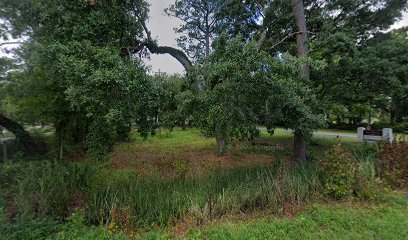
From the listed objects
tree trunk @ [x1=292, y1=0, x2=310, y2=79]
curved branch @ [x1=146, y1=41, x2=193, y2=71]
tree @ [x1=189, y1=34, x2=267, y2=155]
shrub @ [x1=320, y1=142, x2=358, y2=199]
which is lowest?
shrub @ [x1=320, y1=142, x2=358, y2=199]

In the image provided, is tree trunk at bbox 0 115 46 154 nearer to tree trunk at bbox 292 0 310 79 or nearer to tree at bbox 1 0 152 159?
tree at bbox 1 0 152 159

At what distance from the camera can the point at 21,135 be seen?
7594mm

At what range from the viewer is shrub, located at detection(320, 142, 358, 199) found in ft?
13.5

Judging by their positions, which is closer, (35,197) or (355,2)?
(35,197)

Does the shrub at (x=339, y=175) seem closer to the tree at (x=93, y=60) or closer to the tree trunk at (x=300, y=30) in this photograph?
the tree trunk at (x=300, y=30)

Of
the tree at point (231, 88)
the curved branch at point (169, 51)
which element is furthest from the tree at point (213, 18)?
the tree at point (231, 88)

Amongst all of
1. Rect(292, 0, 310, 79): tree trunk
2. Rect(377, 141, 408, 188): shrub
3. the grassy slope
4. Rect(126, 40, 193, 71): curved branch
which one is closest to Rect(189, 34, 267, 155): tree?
the grassy slope

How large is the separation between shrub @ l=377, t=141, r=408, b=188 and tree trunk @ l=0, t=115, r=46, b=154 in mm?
9716

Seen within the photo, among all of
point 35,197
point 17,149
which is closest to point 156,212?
point 35,197

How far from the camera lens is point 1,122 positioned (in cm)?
751

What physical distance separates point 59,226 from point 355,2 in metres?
10.1

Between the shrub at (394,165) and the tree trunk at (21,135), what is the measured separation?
31.9ft

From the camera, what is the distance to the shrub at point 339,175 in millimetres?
4102

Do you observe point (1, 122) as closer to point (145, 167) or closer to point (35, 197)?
point (145, 167)
